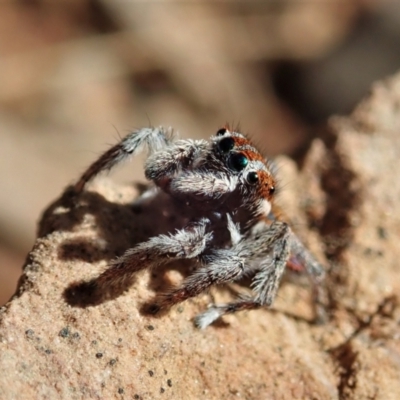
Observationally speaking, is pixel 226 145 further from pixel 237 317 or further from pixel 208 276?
pixel 237 317

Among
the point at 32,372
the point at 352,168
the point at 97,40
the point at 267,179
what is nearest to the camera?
the point at 32,372

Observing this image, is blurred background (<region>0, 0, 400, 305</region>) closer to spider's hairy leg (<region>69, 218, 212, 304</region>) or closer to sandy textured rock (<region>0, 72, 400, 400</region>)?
sandy textured rock (<region>0, 72, 400, 400</region>)

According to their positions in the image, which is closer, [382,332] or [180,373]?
[180,373]

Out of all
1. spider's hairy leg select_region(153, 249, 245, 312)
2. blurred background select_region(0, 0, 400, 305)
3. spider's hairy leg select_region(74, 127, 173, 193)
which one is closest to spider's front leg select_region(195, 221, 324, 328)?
spider's hairy leg select_region(153, 249, 245, 312)

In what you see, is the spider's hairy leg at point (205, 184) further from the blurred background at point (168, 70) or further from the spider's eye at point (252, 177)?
the blurred background at point (168, 70)

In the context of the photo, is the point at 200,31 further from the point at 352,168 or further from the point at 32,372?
the point at 32,372

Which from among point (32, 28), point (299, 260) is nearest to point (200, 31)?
point (32, 28)

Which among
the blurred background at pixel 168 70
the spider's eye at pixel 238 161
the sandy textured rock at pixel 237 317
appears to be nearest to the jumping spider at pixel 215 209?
the spider's eye at pixel 238 161
